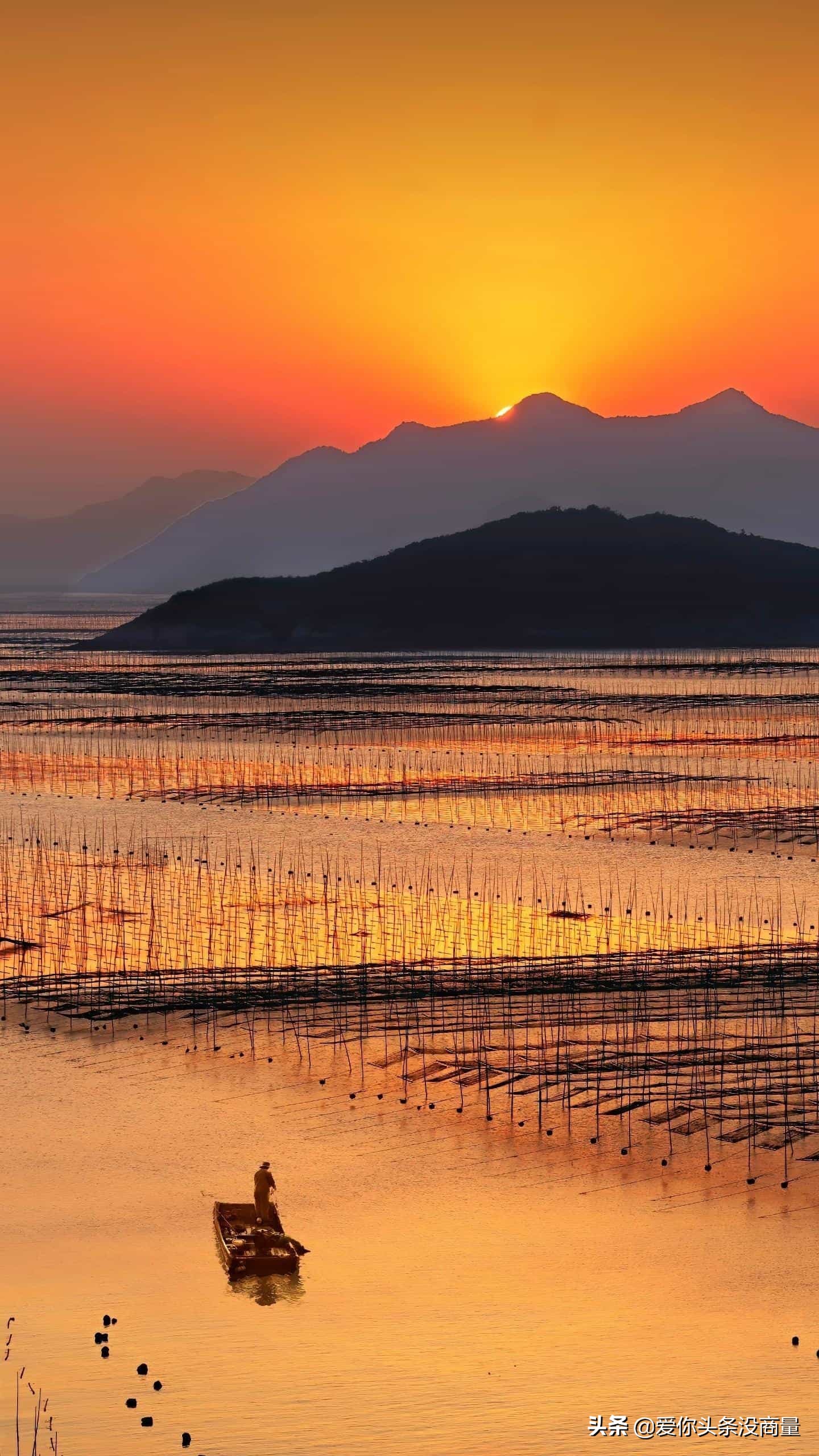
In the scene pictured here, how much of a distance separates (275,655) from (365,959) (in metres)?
157

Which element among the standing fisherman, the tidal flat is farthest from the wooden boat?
the tidal flat

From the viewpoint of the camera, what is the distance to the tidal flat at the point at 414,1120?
58.3 feet

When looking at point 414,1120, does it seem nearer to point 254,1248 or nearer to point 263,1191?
point 263,1191

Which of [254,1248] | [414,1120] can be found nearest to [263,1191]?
[254,1248]

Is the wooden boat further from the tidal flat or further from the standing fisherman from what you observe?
the tidal flat

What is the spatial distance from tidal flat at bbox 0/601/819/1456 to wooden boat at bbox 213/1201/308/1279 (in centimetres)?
21

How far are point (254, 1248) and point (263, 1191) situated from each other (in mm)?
882

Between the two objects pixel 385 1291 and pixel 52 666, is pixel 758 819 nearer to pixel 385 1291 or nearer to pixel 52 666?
pixel 385 1291

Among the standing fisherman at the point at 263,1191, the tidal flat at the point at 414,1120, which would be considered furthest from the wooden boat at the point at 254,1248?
the tidal flat at the point at 414,1120

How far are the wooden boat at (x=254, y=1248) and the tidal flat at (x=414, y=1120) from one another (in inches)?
8.3

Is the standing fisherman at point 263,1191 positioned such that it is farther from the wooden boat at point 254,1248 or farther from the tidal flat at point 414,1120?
the tidal flat at point 414,1120

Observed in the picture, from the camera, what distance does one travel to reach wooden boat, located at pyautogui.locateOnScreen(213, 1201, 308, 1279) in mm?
20078

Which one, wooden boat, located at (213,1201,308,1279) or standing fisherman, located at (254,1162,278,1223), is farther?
standing fisherman, located at (254,1162,278,1223)

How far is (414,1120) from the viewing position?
25.3 metres
